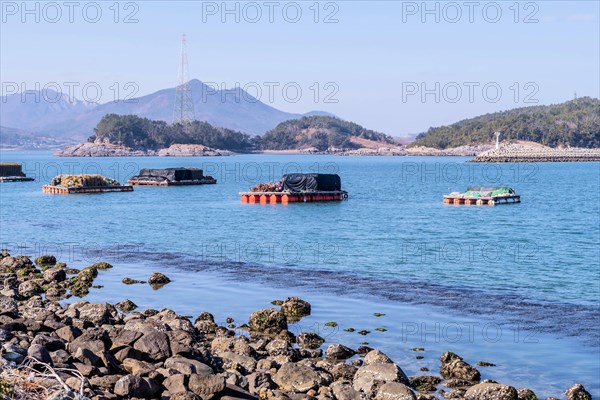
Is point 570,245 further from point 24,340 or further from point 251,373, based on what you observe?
point 24,340

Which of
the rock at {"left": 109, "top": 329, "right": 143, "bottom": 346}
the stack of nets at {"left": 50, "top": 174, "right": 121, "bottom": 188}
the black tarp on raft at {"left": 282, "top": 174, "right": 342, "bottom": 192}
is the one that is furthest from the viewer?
the stack of nets at {"left": 50, "top": 174, "right": 121, "bottom": 188}

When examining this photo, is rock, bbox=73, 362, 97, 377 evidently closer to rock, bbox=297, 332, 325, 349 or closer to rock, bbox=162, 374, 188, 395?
rock, bbox=162, 374, 188, 395

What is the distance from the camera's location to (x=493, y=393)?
16.8 m

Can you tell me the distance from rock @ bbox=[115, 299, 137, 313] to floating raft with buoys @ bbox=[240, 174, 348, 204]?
49.6 m

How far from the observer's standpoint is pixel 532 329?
79.3ft

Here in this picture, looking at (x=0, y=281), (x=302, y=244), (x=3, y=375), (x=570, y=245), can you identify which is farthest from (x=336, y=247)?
(x=3, y=375)

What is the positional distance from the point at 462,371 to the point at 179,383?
291 inches

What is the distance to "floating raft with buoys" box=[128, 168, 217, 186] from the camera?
356 feet

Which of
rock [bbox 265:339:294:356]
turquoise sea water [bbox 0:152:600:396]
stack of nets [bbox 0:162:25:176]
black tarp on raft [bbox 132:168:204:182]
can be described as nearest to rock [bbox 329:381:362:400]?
rock [bbox 265:339:294:356]

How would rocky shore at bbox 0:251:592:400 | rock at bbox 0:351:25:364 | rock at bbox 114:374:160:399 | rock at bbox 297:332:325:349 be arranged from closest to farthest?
rock at bbox 114:374:160:399 → rocky shore at bbox 0:251:592:400 → rock at bbox 0:351:25:364 → rock at bbox 297:332:325:349

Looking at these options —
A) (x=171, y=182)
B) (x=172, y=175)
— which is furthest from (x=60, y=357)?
(x=172, y=175)

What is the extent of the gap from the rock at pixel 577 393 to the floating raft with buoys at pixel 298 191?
192 feet

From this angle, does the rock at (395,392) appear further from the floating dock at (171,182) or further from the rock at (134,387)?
the floating dock at (171,182)

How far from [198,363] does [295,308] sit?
31.8 feet
